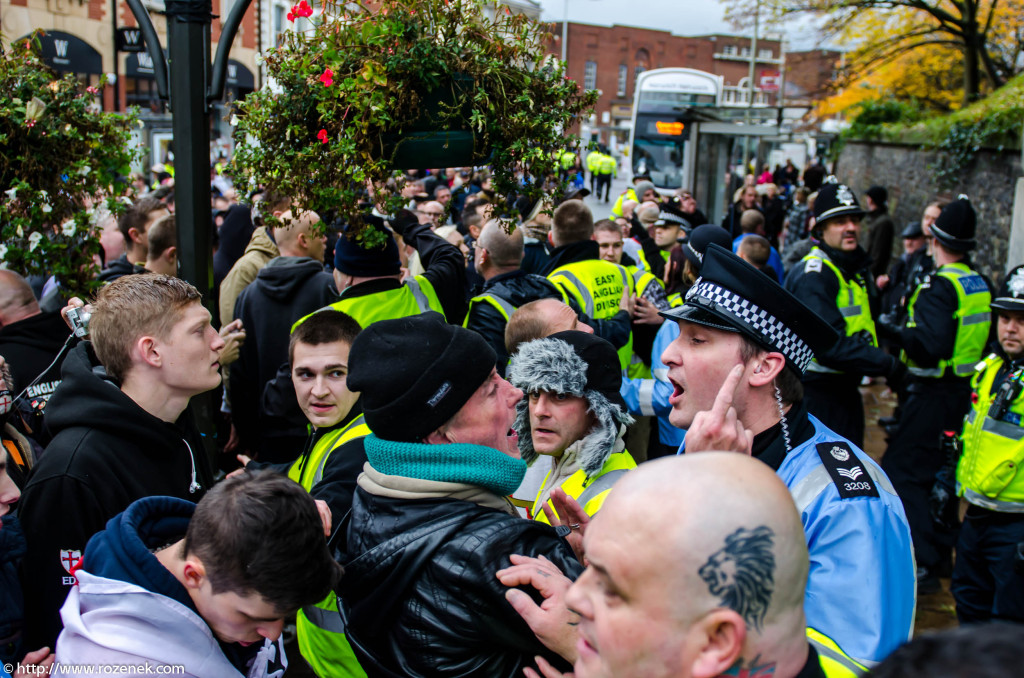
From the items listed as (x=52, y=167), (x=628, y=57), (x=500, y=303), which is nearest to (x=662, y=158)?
(x=500, y=303)

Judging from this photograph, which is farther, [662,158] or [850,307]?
[662,158]

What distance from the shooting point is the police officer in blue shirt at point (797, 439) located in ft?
6.22

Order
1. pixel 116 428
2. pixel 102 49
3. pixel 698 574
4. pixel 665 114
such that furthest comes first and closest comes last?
pixel 102 49 < pixel 665 114 < pixel 116 428 < pixel 698 574

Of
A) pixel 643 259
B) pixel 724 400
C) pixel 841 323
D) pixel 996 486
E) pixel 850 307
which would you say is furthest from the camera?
pixel 643 259

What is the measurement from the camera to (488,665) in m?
1.90

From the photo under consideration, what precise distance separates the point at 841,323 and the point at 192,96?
3971mm

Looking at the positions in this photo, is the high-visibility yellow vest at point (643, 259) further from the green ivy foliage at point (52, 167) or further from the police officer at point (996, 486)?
the green ivy foliage at point (52, 167)

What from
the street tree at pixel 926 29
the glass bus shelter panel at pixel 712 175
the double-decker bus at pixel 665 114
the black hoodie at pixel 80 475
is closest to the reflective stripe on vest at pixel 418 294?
the black hoodie at pixel 80 475

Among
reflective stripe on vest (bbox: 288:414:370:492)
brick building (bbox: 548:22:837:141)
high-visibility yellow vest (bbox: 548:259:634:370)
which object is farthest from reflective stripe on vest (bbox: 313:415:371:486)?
brick building (bbox: 548:22:837:141)

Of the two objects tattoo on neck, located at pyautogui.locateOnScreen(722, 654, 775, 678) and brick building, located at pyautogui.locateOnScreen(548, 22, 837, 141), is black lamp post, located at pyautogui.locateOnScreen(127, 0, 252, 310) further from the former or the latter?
brick building, located at pyautogui.locateOnScreen(548, 22, 837, 141)

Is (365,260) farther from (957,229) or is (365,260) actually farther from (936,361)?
(957,229)

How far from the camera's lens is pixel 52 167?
396 cm

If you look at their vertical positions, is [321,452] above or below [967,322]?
below

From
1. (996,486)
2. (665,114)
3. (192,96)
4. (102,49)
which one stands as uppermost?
(102,49)
